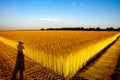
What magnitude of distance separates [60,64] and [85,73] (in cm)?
146

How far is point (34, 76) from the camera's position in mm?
6574

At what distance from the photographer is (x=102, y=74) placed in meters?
6.89

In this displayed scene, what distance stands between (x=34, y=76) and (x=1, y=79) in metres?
1.53

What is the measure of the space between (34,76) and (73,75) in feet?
6.53

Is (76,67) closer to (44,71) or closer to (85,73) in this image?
(85,73)

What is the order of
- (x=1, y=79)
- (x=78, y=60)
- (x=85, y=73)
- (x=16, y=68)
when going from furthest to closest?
(x=78, y=60) < (x=16, y=68) < (x=85, y=73) < (x=1, y=79)

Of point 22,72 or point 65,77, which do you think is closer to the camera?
point 65,77

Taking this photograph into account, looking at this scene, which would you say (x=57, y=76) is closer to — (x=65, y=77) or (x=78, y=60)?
(x=65, y=77)

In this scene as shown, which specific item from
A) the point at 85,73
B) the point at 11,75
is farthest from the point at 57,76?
the point at 11,75

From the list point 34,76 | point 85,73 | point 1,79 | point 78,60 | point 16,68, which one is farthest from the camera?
point 78,60

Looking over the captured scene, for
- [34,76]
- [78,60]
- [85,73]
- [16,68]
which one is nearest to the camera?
[34,76]

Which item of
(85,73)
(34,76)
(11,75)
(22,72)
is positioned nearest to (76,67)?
(85,73)

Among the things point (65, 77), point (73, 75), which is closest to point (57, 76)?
point (65, 77)

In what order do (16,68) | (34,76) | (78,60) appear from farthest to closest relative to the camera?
(78,60) → (16,68) → (34,76)
